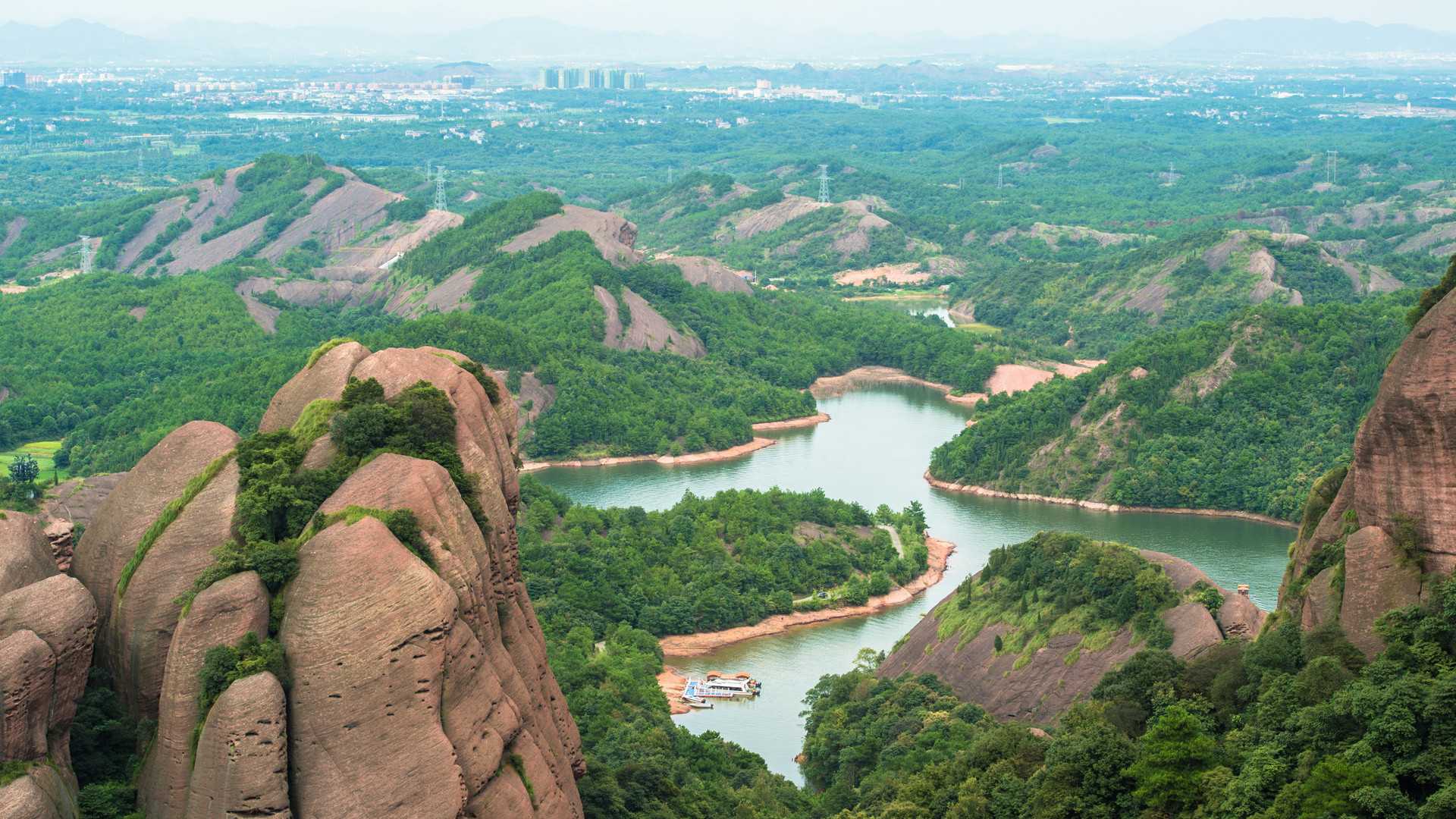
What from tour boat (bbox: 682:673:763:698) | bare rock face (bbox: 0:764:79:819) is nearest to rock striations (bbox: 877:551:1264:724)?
tour boat (bbox: 682:673:763:698)

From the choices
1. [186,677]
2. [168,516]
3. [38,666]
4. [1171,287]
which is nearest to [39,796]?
[38,666]

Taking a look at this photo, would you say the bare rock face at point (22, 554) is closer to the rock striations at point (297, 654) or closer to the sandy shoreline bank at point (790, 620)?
the rock striations at point (297, 654)

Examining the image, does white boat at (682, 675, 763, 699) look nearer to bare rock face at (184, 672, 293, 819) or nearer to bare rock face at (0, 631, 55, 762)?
bare rock face at (184, 672, 293, 819)

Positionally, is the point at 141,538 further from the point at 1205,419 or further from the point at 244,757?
the point at 1205,419

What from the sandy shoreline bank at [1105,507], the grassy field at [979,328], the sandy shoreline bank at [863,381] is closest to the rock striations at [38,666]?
the sandy shoreline bank at [1105,507]

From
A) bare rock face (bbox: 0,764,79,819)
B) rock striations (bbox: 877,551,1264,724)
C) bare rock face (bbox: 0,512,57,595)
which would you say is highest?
bare rock face (bbox: 0,512,57,595)

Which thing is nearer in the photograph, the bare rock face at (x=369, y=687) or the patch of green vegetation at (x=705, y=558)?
the bare rock face at (x=369, y=687)

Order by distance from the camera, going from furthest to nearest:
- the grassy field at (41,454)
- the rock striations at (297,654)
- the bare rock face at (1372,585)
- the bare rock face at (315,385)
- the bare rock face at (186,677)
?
the grassy field at (41,454), the bare rock face at (315,385), the bare rock face at (1372,585), the bare rock face at (186,677), the rock striations at (297,654)
